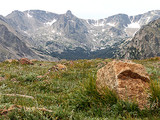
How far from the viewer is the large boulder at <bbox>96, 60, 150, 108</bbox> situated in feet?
17.7

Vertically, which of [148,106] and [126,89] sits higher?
[126,89]

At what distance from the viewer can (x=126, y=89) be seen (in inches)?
211

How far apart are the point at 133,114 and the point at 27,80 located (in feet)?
27.8

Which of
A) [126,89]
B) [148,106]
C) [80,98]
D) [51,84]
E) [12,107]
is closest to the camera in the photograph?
[12,107]

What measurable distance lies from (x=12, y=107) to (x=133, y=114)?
12.3 ft

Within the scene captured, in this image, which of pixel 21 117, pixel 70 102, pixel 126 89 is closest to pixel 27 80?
pixel 70 102

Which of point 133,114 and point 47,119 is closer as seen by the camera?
point 47,119

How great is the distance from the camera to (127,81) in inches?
235

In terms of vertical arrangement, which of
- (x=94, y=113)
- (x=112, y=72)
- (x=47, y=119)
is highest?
(x=112, y=72)

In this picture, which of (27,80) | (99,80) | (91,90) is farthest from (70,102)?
(27,80)

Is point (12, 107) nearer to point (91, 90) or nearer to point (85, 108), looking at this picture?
point (85, 108)

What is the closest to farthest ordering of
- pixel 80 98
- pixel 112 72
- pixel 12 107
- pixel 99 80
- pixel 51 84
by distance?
pixel 12 107 < pixel 80 98 < pixel 112 72 < pixel 99 80 < pixel 51 84

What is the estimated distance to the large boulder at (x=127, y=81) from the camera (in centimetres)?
539

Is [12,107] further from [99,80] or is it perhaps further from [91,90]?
[99,80]
